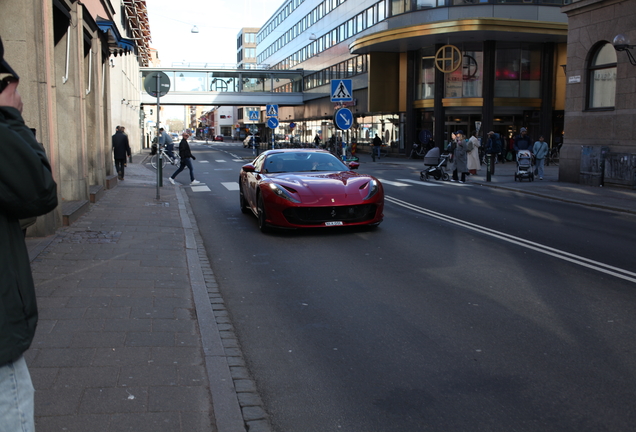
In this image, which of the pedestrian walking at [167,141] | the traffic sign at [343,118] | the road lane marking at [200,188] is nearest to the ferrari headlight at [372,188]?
the road lane marking at [200,188]

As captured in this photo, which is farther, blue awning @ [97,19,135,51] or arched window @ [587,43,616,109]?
arched window @ [587,43,616,109]

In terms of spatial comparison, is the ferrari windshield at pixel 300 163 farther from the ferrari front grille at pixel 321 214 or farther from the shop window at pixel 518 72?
the shop window at pixel 518 72

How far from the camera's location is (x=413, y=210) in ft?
45.0

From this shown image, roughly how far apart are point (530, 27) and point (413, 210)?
2484 cm

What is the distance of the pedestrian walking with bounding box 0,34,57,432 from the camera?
207 cm

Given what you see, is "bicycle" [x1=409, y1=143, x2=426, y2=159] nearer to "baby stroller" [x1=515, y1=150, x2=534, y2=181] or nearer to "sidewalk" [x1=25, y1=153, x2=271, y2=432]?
"baby stroller" [x1=515, y1=150, x2=534, y2=181]

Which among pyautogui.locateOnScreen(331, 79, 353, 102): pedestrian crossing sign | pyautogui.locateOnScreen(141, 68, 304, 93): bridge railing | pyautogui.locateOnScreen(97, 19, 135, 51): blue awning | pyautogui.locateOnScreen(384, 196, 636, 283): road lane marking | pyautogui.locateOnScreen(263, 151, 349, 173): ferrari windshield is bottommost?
pyautogui.locateOnScreen(384, 196, 636, 283): road lane marking

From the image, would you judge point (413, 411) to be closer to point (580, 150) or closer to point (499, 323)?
point (499, 323)

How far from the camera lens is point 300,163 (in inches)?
456

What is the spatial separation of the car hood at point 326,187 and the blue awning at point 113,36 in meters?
8.24

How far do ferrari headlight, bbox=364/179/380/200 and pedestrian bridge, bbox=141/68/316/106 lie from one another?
5660cm

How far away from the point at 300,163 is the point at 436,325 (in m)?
6.43

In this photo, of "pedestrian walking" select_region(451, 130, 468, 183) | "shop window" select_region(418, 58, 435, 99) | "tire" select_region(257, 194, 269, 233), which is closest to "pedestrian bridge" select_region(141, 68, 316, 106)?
"shop window" select_region(418, 58, 435, 99)

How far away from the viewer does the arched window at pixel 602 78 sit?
19656 millimetres
